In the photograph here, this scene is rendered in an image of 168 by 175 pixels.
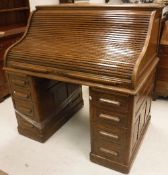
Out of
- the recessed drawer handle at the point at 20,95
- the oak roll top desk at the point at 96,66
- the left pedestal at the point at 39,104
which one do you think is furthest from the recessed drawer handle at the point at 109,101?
the recessed drawer handle at the point at 20,95

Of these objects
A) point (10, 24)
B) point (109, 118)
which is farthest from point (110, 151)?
point (10, 24)

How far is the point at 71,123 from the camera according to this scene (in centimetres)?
245

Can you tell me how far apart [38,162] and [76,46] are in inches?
42.9

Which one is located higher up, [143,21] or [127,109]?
[143,21]

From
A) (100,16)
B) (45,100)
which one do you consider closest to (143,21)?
(100,16)

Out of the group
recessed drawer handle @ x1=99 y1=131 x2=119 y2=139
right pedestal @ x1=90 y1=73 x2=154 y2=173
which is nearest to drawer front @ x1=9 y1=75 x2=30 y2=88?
right pedestal @ x1=90 y1=73 x2=154 y2=173

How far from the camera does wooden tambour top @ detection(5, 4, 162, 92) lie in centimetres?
148

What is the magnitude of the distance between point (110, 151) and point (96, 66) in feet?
2.40

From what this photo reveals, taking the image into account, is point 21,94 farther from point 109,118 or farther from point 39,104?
point 109,118

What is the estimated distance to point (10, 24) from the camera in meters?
3.35

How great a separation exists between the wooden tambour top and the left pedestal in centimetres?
17

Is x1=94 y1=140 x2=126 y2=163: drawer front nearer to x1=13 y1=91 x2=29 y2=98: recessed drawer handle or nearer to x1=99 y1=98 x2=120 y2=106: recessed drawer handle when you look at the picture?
x1=99 y1=98 x2=120 y2=106: recessed drawer handle

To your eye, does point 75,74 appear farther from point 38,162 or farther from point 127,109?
point 38,162

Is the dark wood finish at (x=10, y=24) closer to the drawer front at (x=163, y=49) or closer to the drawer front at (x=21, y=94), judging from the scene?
the drawer front at (x=21, y=94)
